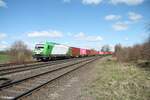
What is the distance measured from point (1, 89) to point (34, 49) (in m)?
29.4

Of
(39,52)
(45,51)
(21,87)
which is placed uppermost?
(45,51)

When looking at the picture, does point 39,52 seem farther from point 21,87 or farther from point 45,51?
point 21,87

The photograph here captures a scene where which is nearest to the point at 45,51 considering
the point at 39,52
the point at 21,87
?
the point at 39,52

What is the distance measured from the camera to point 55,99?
8.98 m

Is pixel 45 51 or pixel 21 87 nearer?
pixel 21 87

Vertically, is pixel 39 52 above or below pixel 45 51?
below

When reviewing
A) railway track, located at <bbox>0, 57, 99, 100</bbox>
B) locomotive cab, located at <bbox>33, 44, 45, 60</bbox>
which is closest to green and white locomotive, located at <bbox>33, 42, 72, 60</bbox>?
locomotive cab, located at <bbox>33, 44, 45, 60</bbox>

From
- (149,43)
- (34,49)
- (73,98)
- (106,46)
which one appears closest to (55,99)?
(73,98)

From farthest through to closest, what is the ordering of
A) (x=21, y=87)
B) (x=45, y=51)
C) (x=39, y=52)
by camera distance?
(x=45, y=51), (x=39, y=52), (x=21, y=87)

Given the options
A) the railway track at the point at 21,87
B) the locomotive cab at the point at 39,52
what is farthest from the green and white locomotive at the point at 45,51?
the railway track at the point at 21,87

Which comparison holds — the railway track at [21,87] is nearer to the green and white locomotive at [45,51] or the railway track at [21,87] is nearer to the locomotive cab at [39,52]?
the locomotive cab at [39,52]

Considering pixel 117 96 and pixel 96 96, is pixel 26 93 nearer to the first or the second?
pixel 96 96

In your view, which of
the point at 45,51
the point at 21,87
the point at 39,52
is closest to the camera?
the point at 21,87

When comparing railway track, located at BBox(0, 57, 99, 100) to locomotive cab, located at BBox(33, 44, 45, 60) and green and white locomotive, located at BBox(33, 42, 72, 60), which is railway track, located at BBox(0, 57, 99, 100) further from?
green and white locomotive, located at BBox(33, 42, 72, 60)
